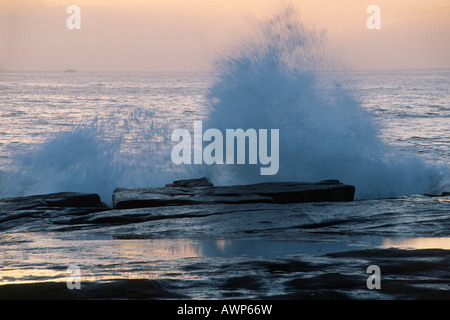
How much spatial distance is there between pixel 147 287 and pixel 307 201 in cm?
533

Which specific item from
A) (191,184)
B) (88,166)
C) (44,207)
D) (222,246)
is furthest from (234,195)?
(88,166)

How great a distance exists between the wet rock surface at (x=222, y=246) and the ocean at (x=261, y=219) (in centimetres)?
2

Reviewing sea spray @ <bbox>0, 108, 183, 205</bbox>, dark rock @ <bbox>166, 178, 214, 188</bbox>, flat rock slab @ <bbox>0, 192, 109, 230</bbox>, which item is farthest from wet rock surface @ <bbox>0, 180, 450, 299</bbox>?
sea spray @ <bbox>0, 108, 183, 205</bbox>

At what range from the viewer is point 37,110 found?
1351 inches

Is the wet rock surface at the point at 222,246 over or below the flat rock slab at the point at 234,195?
below

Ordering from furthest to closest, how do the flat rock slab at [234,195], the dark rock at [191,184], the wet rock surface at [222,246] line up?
1. the dark rock at [191,184]
2. the flat rock slab at [234,195]
3. the wet rock surface at [222,246]

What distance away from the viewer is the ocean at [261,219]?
13.4 feet

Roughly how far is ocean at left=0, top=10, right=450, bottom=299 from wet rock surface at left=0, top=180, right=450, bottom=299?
18mm

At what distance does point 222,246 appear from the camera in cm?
563

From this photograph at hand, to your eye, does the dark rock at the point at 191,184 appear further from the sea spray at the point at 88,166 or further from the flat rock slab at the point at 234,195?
the sea spray at the point at 88,166

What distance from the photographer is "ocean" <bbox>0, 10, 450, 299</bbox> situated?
13.4 feet

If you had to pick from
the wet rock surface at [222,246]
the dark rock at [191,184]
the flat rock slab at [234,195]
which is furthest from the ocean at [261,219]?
the dark rock at [191,184]

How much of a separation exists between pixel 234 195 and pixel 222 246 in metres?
3.16

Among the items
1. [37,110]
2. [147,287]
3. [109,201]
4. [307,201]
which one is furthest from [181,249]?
[37,110]
